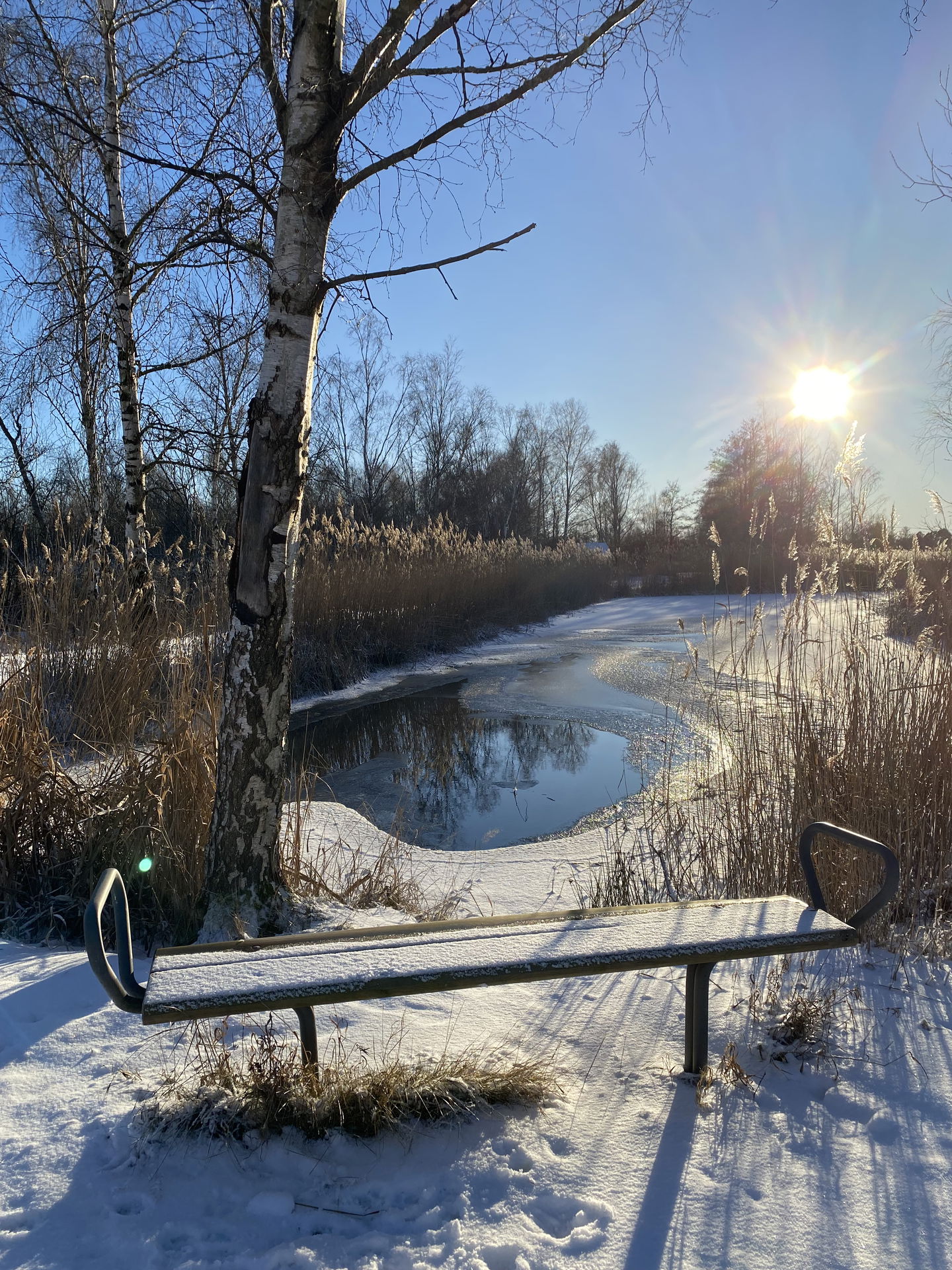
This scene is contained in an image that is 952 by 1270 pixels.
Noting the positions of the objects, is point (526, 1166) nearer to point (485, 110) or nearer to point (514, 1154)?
point (514, 1154)

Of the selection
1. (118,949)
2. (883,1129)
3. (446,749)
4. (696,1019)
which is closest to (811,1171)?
(883,1129)

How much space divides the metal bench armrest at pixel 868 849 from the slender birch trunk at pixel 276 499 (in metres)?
1.63

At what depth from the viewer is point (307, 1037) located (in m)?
1.78

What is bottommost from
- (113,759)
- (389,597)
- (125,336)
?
(113,759)

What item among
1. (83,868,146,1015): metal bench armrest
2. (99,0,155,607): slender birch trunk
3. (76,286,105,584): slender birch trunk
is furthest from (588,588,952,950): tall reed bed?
(76,286,105,584): slender birch trunk

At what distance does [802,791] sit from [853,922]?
4.79ft

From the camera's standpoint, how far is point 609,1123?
5.68 feet

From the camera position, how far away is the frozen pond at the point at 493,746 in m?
5.07

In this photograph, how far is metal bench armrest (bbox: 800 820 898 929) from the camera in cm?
188

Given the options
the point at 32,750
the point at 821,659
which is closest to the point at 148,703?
the point at 32,750

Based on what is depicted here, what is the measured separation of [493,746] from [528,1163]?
17.5ft

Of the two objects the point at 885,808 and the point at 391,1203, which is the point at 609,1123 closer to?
the point at 391,1203

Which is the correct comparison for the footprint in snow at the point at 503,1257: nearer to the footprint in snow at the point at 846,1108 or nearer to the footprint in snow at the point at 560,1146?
the footprint in snow at the point at 560,1146

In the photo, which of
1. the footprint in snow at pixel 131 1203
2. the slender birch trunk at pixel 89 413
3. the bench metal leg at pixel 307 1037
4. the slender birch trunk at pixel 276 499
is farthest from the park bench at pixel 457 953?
the slender birch trunk at pixel 89 413
